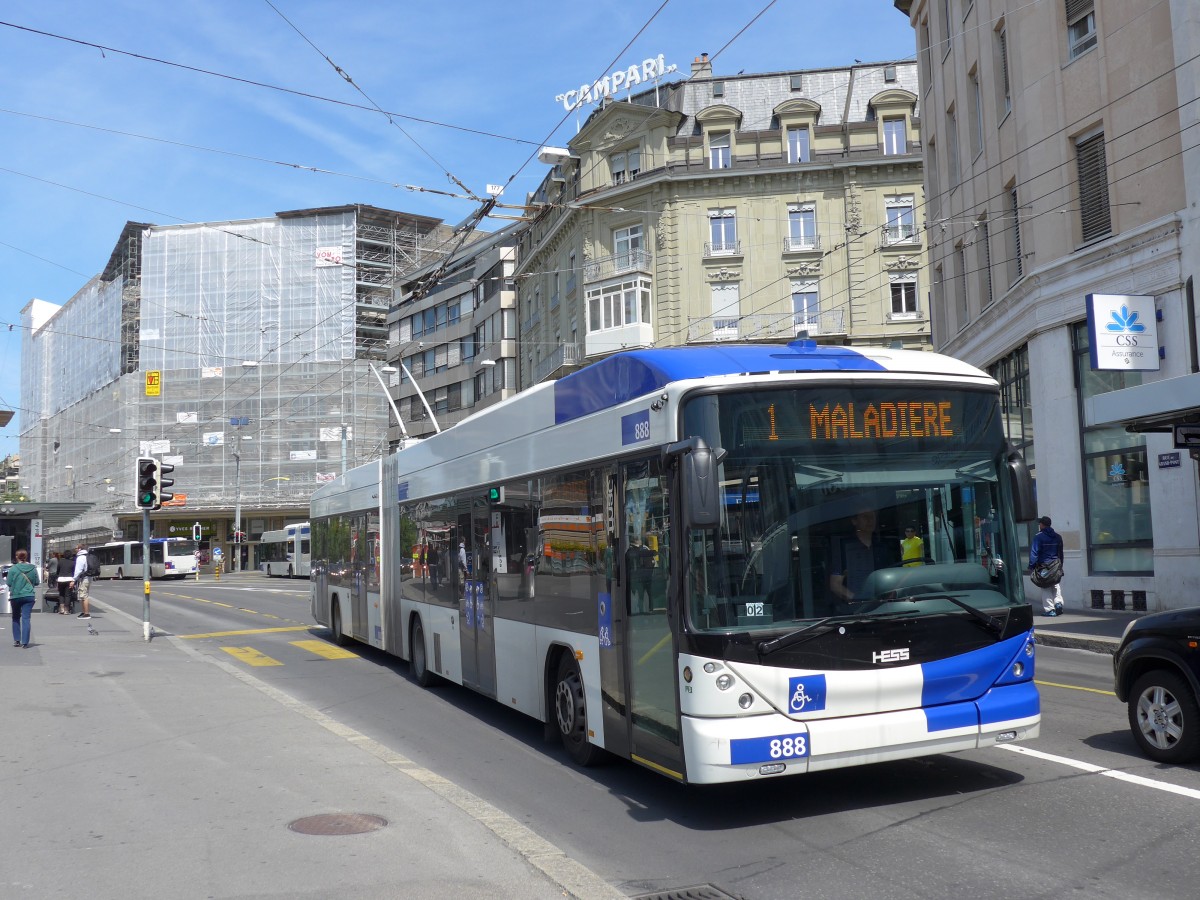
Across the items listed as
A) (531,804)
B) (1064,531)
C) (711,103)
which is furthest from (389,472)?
(711,103)

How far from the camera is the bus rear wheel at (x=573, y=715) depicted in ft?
27.2

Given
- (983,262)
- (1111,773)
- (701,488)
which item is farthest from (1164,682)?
(983,262)

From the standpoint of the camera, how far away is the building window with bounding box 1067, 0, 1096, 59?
2091cm

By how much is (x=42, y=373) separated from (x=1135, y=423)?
85.7m

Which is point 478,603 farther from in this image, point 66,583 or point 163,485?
point 66,583

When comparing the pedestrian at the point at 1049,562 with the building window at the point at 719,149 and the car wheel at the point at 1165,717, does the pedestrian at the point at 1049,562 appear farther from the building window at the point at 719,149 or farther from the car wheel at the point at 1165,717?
the building window at the point at 719,149

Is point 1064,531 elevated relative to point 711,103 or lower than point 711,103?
lower

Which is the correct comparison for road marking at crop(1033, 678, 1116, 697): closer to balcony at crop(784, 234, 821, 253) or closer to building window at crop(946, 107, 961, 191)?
building window at crop(946, 107, 961, 191)

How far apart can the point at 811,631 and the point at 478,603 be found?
16.6 ft

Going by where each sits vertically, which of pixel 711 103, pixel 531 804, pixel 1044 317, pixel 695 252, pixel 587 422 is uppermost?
pixel 711 103

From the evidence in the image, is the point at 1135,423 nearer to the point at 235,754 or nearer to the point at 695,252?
the point at 235,754

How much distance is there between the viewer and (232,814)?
267 inches

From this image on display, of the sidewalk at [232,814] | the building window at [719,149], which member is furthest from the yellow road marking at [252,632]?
the building window at [719,149]

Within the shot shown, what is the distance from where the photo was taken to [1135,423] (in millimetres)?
14102
